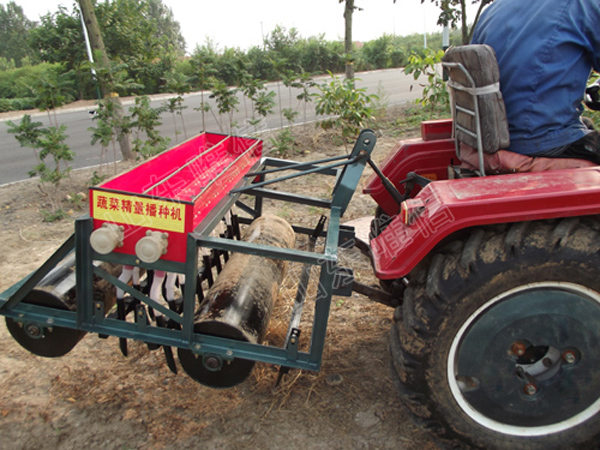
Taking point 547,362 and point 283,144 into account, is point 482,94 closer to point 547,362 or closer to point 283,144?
point 547,362

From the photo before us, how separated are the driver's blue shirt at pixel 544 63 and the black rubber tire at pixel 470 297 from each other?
1.55 feet

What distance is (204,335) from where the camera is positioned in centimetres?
217

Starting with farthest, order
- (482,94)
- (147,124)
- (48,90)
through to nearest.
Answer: (147,124), (48,90), (482,94)

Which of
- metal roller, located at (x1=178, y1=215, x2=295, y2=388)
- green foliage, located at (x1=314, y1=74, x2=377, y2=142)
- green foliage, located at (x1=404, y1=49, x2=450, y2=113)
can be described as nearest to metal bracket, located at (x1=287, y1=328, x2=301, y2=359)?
Result: metal roller, located at (x1=178, y1=215, x2=295, y2=388)

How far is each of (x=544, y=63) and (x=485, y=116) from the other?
0.31 metres

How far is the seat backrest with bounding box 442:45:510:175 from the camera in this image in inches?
78.7

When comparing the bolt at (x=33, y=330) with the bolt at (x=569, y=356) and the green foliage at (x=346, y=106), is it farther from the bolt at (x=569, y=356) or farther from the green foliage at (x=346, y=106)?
the green foliage at (x=346, y=106)

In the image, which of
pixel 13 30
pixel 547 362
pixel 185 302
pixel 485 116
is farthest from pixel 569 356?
pixel 13 30

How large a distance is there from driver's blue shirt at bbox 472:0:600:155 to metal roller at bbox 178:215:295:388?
5.00ft

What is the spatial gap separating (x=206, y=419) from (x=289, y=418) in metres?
0.44

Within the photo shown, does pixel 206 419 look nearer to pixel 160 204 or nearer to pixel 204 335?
pixel 204 335

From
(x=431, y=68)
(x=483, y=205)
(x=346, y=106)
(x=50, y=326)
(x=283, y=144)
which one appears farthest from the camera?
(x=431, y=68)

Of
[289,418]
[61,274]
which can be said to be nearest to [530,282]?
[289,418]

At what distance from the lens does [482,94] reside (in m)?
2.02
